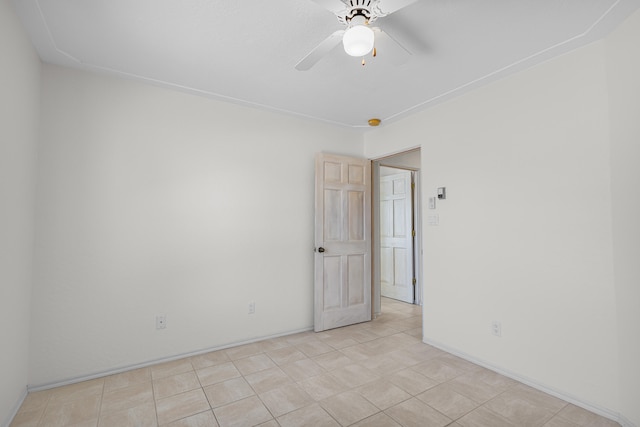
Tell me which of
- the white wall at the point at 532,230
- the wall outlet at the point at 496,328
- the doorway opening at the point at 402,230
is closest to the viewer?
the white wall at the point at 532,230

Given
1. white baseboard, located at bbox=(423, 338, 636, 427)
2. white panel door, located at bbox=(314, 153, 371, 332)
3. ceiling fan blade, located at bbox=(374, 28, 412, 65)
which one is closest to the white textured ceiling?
ceiling fan blade, located at bbox=(374, 28, 412, 65)

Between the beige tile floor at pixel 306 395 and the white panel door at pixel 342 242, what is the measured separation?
70 cm

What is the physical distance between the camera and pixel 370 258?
397 centimetres

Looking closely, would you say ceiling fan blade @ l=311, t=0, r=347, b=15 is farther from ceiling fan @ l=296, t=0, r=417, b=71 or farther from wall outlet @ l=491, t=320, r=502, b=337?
wall outlet @ l=491, t=320, r=502, b=337

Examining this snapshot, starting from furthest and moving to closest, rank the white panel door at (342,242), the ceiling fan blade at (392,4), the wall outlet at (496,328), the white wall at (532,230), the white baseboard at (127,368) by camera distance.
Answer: the white panel door at (342,242) < the wall outlet at (496,328) < the white baseboard at (127,368) < the white wall at (532,230) < the ceiling fan blade at (392,4)

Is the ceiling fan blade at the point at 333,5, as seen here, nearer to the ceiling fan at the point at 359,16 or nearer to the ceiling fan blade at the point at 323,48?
the ceiling fan at the point at 359,16

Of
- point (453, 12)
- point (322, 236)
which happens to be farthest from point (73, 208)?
point (453, 12)

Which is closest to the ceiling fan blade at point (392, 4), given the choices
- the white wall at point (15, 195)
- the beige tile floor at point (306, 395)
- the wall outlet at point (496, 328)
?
the white wall at point (15, 195)

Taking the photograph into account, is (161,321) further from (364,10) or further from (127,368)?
(364,10)

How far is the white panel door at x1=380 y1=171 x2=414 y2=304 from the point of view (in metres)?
4.93

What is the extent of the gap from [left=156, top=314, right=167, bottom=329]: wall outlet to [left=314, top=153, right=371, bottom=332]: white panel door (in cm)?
155

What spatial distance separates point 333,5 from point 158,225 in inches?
89.3

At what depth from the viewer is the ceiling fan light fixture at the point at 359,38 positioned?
157cm

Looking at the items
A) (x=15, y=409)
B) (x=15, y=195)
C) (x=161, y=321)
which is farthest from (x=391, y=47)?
(x=15, y=409)
